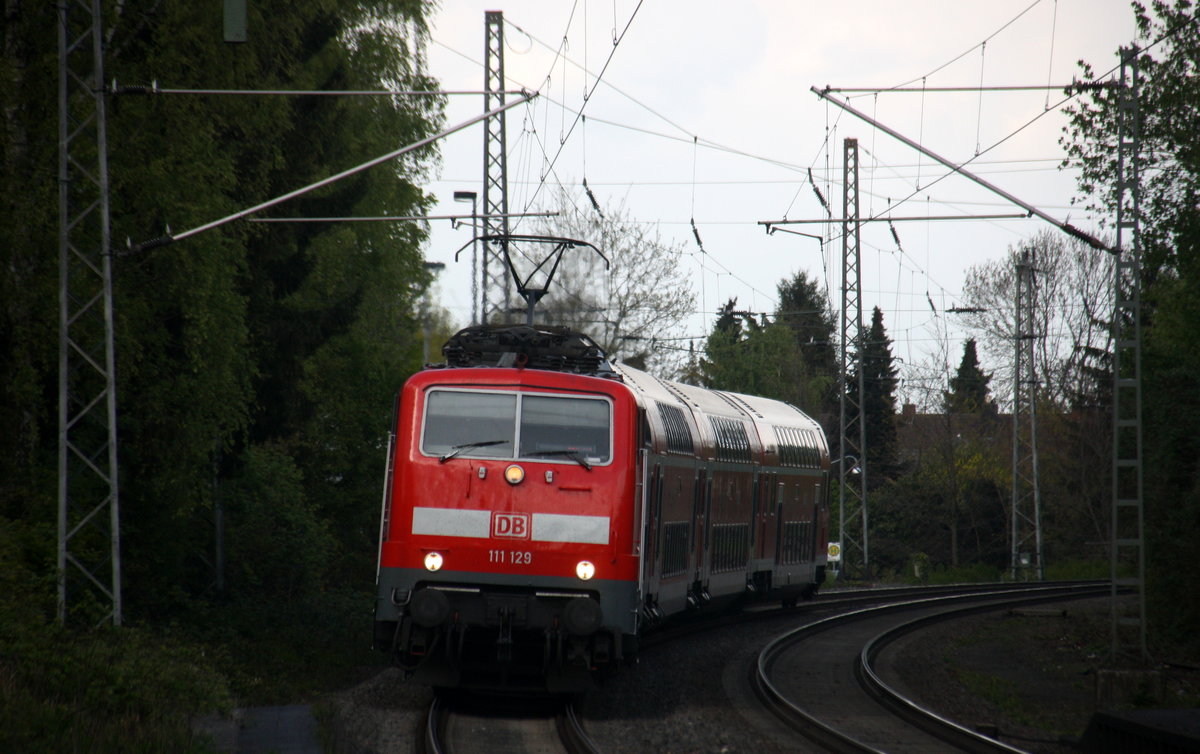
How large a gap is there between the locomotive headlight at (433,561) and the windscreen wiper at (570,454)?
4.14ft

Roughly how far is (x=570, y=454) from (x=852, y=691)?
574 centimetres

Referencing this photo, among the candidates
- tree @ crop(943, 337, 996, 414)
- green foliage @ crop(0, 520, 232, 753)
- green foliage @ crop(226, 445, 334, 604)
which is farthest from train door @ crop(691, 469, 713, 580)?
tree @ crop(943, 337, 996, 414)

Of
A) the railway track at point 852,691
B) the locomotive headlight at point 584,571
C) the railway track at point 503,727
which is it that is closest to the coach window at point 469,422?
the locomotive headlight at point 584,571

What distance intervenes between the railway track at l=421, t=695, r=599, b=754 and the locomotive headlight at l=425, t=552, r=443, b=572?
1.30 metres

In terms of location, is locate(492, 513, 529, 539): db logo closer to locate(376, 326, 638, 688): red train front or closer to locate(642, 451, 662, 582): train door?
locate(376, 326, 638, 688): red train front

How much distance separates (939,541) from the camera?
55.3m

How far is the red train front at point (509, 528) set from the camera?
12.6 meters

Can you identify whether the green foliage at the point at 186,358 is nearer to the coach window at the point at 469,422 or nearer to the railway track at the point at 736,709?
the railway track at the point at 736,709

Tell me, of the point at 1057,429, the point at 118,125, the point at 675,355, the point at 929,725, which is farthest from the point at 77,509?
the point at 1057,429

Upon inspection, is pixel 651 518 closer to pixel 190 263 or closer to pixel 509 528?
pixel 509 528

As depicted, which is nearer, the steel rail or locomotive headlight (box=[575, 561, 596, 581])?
the steel rail

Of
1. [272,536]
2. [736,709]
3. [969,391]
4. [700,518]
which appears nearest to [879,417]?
[969,391]

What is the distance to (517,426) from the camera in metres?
13.1

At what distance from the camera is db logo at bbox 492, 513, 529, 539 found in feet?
41.9
